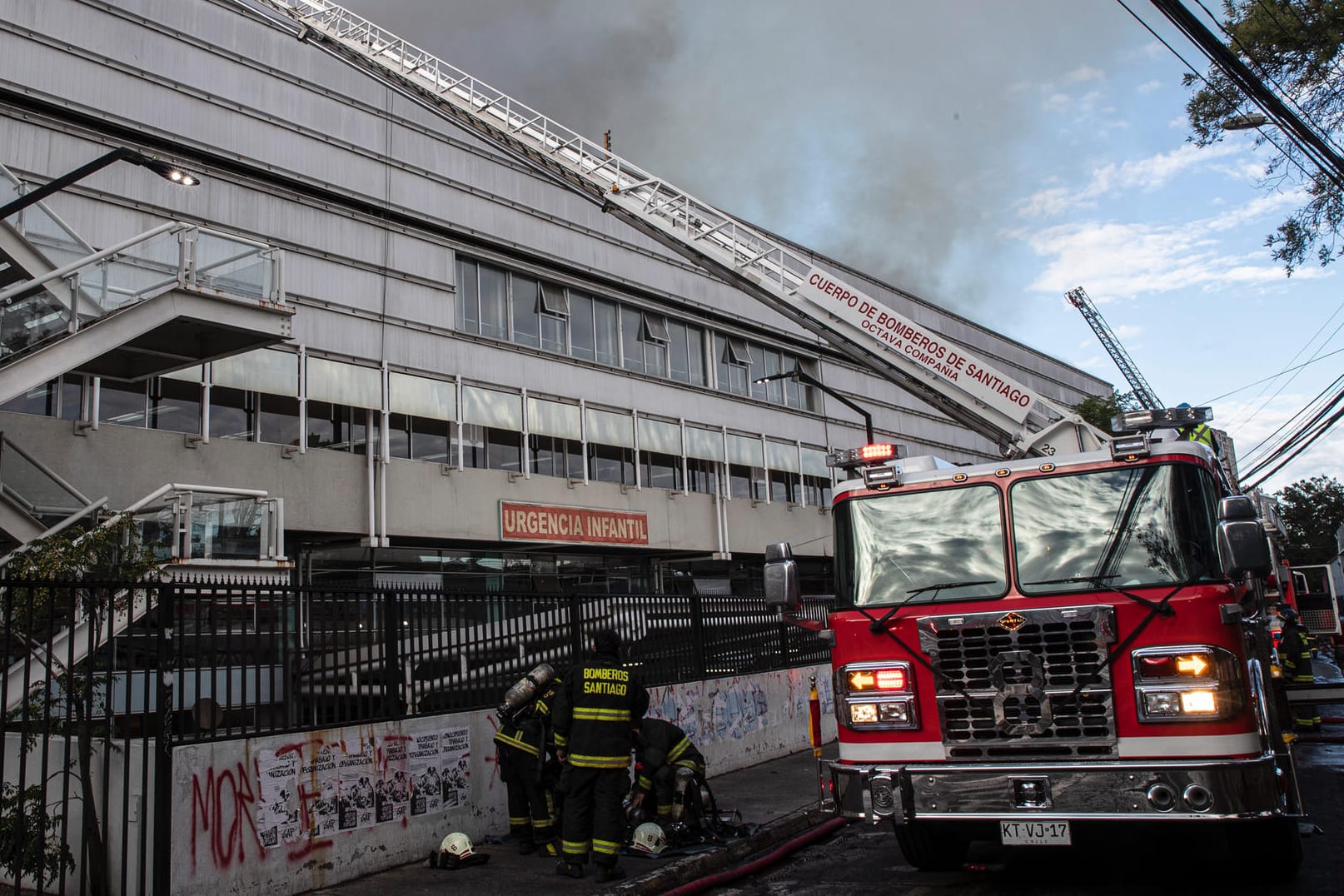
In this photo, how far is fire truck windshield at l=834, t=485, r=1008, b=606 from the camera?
6.57m

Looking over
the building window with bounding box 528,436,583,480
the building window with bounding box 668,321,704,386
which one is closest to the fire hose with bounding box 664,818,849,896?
the building window with bounding box 528,436,583,480

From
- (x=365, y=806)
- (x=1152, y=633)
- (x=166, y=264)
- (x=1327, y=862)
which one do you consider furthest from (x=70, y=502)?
(x=1327, y=862)

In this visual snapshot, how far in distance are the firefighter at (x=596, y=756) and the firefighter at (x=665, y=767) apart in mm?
848

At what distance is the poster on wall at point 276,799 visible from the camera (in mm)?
7168

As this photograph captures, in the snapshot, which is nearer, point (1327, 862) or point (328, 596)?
point (1327, 862)

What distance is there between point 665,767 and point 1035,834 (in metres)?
3.49

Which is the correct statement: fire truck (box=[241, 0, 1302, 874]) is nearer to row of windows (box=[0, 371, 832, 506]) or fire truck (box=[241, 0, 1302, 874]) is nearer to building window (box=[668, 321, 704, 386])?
row of windows (box=[0, 371, 832, 506])

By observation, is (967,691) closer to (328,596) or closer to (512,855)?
(512,855)

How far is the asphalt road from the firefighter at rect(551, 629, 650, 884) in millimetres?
1016

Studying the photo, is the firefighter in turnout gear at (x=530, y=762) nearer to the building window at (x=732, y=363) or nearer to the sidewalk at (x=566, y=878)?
the sidewalk at (x=566, y=878)

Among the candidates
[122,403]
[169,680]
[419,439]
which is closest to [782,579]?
[169,680]

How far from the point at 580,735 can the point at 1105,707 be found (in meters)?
3.55

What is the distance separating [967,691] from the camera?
629 centimetres

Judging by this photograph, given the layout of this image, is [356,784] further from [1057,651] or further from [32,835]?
[1057,651]
